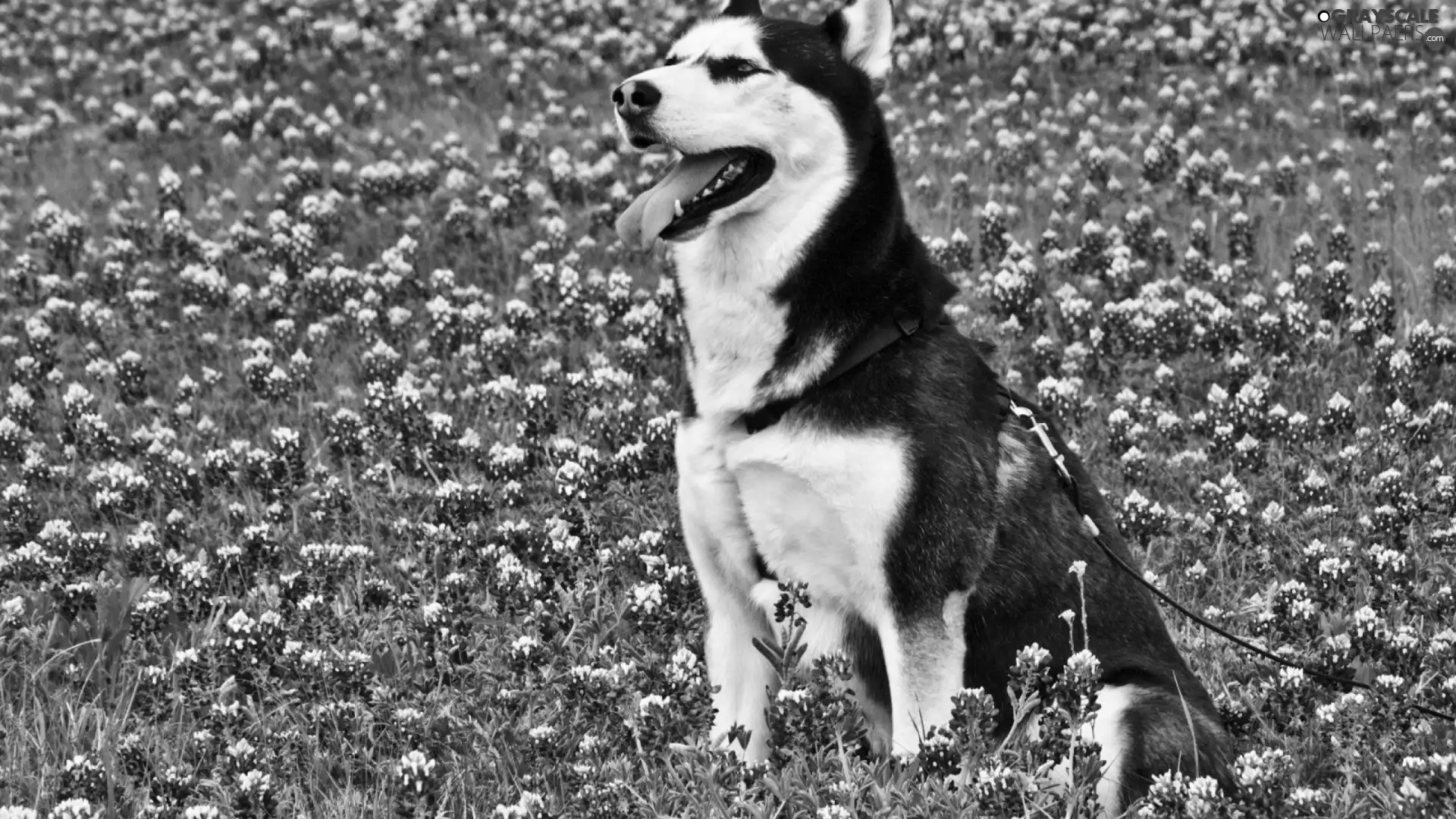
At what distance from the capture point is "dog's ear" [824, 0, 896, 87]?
5.05 meters

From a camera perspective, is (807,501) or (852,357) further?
(852,357)

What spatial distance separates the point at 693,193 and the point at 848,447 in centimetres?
97

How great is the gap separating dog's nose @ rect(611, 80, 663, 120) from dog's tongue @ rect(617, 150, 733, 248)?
26cm

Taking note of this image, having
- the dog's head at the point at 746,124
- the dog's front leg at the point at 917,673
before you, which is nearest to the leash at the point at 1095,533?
the dog's front leg at the point at 917,673

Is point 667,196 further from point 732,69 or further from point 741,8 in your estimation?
point 741,8

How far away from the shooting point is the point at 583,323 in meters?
8.63

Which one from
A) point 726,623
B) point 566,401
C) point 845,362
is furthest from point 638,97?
point 566,401

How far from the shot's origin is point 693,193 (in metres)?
4.78

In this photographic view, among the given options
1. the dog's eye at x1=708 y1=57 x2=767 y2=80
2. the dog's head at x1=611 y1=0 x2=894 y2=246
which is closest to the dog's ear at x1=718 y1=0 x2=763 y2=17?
the dog's head at x1=611 y1=0 x2=894 y2=246

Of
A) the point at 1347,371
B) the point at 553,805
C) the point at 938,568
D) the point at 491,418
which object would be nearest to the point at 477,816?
the point at 553,805

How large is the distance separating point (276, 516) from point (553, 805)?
2.68 metres

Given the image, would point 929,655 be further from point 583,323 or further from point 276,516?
point 583,323

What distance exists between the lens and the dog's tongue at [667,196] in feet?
15.5

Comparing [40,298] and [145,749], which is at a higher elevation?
[145,749]
